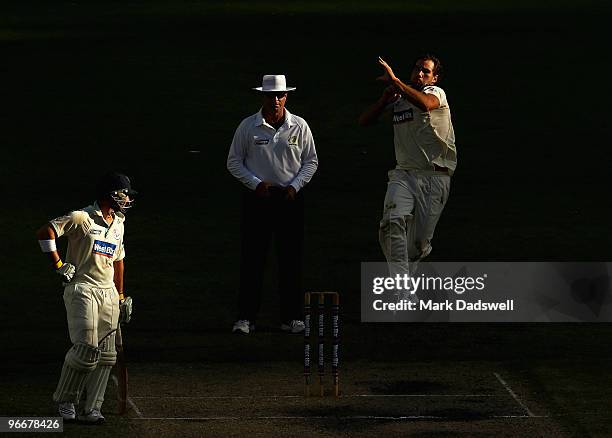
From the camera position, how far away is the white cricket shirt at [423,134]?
16688mm

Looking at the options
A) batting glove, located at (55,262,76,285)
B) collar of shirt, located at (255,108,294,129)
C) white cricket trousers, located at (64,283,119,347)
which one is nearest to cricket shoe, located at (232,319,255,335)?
collar of shirt, located at (255,108,294,129)

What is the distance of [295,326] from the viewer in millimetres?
16500

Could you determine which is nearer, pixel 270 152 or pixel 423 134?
pixel 270 152

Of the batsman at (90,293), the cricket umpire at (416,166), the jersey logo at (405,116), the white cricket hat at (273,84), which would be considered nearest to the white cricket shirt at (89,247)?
the batsman at (90,293)

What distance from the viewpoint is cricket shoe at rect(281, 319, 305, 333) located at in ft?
54.1

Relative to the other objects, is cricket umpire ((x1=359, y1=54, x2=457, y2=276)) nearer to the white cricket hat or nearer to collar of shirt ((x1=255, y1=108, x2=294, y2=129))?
collar of shirt ((x1=255, y1=108, x2=294, y2=129))

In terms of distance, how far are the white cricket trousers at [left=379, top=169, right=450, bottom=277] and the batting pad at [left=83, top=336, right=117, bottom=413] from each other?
4116mm

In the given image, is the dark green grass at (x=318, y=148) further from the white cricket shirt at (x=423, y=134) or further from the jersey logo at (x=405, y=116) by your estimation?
the jersey logo at (x=405, y=116)

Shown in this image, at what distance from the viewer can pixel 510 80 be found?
33062 millimetres

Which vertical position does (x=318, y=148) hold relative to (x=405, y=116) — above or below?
above

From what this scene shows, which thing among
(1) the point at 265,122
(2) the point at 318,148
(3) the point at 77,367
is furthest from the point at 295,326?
(2) the point at 318,148

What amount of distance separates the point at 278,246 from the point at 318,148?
418 inches

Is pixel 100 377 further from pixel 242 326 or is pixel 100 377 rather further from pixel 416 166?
pixel 416 166

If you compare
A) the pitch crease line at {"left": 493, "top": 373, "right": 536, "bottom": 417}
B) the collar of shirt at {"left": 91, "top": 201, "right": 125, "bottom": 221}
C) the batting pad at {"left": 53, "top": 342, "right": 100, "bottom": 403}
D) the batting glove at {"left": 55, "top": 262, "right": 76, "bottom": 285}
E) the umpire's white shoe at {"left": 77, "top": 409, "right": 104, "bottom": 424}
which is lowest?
the umpire's white shoe at {"left": 77, "top": 409, "right": 104, "bottom": 424}
